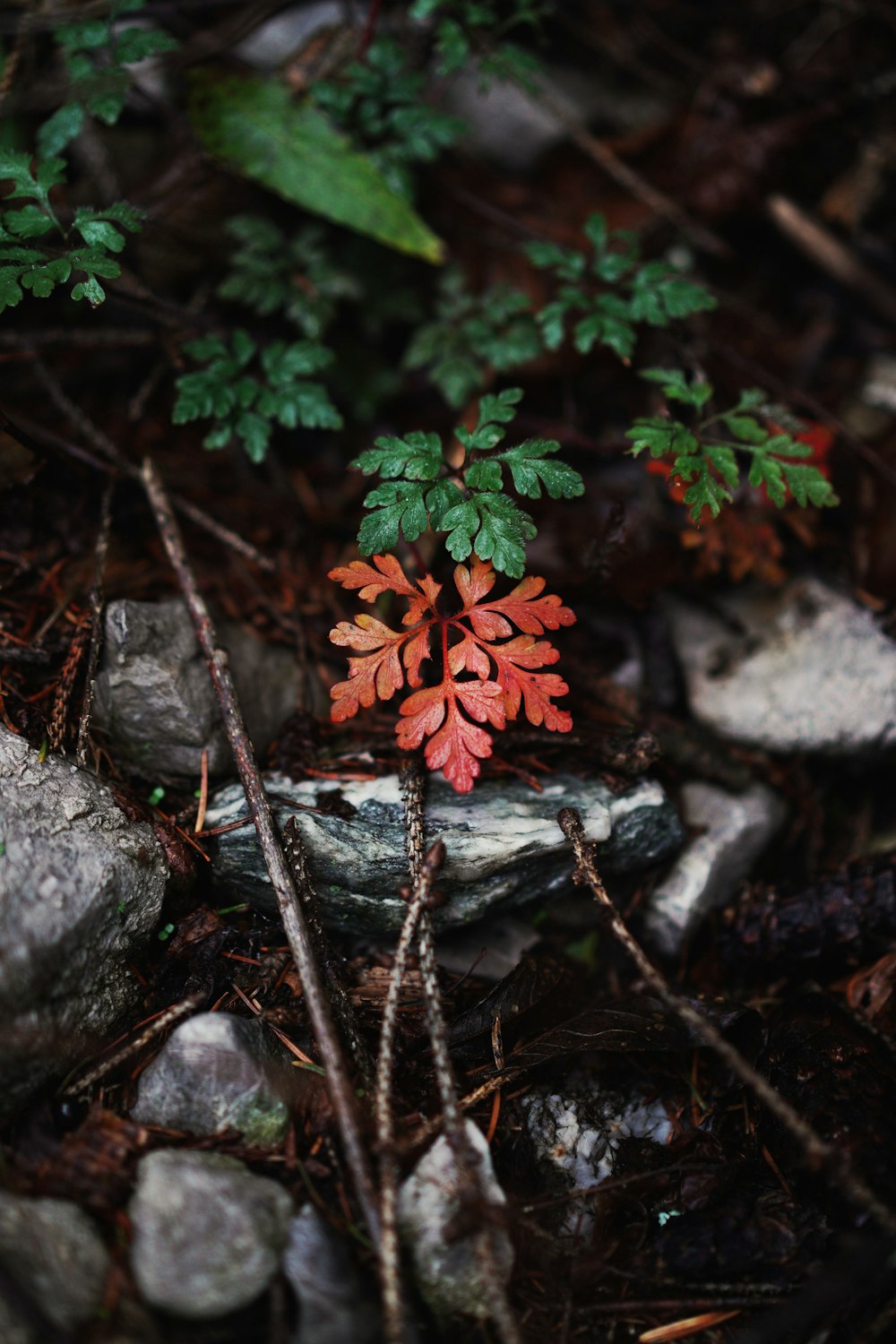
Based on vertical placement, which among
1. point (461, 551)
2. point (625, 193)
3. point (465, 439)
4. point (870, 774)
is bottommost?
point (870, 774)

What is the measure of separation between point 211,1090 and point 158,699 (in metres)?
1.32

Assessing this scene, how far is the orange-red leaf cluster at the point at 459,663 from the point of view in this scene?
2639mm

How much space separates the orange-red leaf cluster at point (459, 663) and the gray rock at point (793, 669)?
50.6 inches

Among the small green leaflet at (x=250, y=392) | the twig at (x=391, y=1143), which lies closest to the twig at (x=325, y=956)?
the twig at (x=391, y=1143)

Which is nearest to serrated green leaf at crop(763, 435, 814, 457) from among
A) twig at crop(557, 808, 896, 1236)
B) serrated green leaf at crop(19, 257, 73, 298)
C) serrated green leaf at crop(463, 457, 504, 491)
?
serrated green leaf at crop(463, 457, 504, 491)

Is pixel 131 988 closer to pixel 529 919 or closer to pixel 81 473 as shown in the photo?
pixel 529 919

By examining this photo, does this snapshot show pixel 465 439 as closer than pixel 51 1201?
No

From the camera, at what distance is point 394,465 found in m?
2.84

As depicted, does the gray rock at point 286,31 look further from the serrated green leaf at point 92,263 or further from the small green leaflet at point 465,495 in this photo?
the small green leaflet at point 465,495

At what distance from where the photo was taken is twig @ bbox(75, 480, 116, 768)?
2855 millimetres

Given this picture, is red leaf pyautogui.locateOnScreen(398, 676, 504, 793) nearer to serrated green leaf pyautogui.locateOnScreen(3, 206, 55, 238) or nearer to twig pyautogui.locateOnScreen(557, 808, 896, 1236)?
twig pyautogui.locateOnScreen(557, 808, 896, 1236)

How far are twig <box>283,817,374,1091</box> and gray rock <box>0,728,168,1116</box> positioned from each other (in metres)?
0.43

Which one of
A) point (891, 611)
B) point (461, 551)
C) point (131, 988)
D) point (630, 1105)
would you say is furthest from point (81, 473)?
point (891, 611)

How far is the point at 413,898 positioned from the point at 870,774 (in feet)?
7.64
